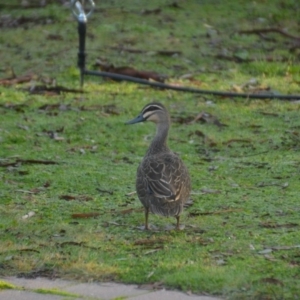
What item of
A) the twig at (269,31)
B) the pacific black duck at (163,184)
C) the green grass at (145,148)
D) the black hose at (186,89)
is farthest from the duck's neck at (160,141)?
the twig at (269,31)

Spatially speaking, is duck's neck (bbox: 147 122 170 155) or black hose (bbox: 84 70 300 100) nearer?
duck's neck (bbox: 147 122 170 155)

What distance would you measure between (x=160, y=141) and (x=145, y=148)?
7.47ft

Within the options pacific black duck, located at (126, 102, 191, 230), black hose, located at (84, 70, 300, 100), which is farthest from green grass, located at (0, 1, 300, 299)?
pacific black duck, located at (126, 102, 191, 230)

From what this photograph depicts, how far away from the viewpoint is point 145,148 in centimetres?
1055

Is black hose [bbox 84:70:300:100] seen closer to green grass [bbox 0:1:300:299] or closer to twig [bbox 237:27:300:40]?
green grass [bbox 0:1:300:299]

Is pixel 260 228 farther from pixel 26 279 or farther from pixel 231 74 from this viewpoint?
pixel 231 74

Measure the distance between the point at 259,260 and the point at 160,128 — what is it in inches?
92.9

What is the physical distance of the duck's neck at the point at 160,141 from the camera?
320 inches

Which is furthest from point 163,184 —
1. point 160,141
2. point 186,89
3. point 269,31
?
point 269,31

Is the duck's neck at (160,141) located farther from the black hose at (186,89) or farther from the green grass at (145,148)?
the black hose at (186,89)

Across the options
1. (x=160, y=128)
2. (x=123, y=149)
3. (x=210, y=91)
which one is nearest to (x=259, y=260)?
(x=160, y=128)

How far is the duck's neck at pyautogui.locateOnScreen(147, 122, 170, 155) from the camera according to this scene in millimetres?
8117

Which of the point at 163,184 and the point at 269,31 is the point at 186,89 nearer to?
the point at 269,31

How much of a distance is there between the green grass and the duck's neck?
1.62 ft
